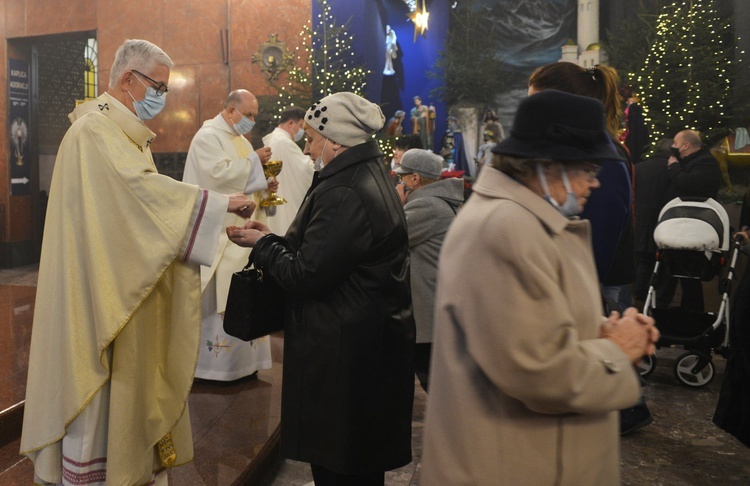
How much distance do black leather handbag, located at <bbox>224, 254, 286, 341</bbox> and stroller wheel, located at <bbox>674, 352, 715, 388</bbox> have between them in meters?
4.11

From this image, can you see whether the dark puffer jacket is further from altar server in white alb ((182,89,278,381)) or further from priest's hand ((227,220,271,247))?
altar server in white alb ((182,89,278,381))

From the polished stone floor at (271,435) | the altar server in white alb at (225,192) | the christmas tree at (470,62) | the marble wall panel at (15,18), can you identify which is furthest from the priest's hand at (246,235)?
the marble wall panel at (15,18)

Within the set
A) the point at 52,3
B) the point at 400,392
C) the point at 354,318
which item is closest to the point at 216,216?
the point at 354,318

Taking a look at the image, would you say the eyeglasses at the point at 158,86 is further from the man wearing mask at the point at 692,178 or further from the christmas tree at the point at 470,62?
the christmas tree at the point at 470,62

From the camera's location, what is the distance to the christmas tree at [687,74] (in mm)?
10164

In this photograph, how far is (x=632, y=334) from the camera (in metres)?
1.59

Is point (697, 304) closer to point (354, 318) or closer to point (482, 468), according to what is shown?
point (354, 318)

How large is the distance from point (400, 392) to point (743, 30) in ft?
36.0

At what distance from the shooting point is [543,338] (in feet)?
4.65

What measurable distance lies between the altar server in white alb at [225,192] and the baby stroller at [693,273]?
3190 millimetres

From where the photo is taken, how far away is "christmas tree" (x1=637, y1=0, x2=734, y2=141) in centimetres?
1016

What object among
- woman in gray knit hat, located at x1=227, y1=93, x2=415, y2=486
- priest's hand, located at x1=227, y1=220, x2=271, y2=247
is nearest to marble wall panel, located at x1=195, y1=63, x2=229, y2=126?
priest's hand, located at x1=227, y1=220, x2=271, y2=247

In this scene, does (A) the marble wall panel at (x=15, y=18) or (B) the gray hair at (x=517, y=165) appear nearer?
(B) the gray hair at (x=517, y=165)

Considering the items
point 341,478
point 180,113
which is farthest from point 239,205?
point 180,113
